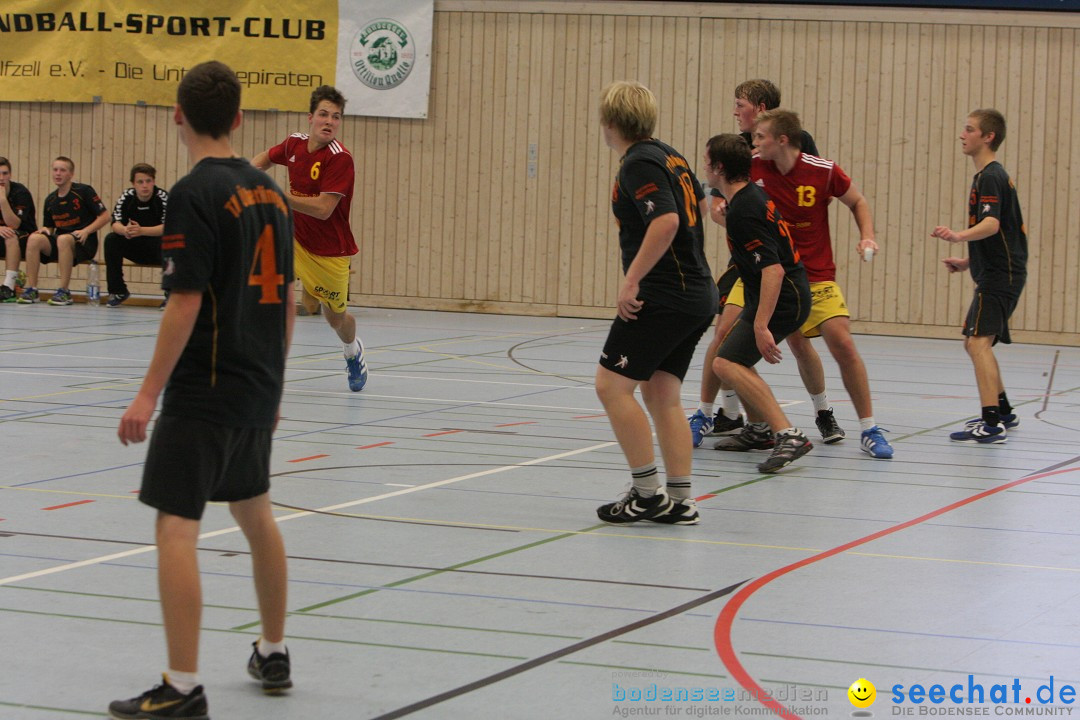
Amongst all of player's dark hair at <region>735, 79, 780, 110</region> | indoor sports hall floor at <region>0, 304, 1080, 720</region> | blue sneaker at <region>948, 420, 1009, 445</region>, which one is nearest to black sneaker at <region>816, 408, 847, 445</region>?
indoor sports hall floor at <region>0, 304, 1080, 720</region>

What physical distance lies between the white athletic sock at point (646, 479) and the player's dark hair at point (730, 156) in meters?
1.66

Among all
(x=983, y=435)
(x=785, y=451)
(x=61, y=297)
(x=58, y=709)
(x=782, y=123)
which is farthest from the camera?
(x=61, y=297)

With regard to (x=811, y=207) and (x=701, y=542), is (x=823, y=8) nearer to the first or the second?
(x=811, y=207)

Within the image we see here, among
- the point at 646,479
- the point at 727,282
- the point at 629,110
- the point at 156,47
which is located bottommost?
the point at 646,479

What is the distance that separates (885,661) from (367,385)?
6.32 m

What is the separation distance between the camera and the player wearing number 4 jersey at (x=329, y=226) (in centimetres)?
895

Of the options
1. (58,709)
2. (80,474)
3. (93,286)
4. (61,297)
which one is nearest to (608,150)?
(93,286)

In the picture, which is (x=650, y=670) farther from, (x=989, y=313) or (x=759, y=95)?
(x=989, y=313)

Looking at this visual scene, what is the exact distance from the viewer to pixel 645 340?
5.23 meters

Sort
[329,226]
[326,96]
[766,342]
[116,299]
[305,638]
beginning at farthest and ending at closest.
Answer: [116,299], [329,226], [326,96], [766,342], [305,638]

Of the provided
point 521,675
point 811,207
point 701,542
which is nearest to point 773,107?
point 811,207

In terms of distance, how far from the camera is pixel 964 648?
12.1 feet

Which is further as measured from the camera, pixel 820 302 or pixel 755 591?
pixel 820 302

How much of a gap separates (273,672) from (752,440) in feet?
14.2
